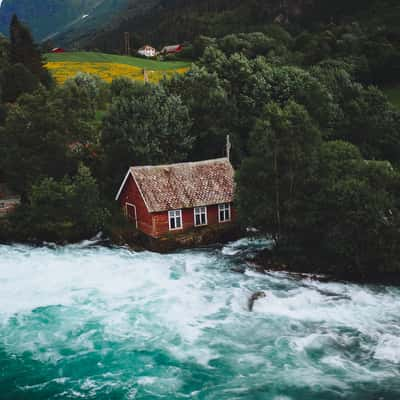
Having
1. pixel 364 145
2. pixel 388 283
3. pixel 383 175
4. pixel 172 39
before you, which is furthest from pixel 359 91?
pixel 172 39

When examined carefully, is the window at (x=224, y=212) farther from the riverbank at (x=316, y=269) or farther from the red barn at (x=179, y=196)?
the riverbank at (x=316, y=269)

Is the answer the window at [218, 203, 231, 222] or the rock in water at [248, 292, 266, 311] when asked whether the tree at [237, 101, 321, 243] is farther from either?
the window at [218, 203, 231, 222]

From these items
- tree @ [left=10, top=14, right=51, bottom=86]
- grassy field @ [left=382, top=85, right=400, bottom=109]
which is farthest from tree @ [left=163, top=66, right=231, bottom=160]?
grassy field @ [left=382, top=85, right=400, bottom=109]

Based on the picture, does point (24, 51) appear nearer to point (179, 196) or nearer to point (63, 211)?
point (63, 211)

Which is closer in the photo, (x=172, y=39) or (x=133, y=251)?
(x=133, y=251)

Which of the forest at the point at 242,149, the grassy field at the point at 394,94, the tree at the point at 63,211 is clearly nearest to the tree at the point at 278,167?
the forest at the point at 242,149

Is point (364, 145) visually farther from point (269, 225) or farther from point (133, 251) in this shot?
point (133, 251)
